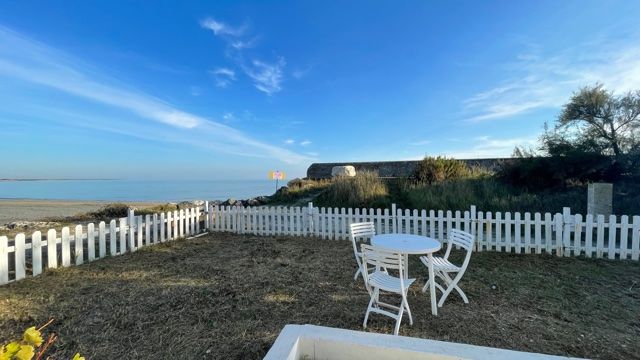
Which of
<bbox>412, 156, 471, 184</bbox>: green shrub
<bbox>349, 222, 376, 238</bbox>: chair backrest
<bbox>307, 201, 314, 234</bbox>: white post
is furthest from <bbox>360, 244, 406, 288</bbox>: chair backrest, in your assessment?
<bbox>412, 156, 471, 184</bbox>: green shrub

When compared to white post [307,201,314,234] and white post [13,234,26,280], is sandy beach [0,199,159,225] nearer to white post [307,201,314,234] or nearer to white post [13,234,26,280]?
white post [13,234,26,280]

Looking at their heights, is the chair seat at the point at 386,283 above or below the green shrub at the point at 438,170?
below

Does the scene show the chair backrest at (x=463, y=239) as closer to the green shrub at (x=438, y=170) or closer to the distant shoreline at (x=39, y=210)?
the green shrub at (x=438, y=170)

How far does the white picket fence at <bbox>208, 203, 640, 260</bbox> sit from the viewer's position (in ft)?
19.8

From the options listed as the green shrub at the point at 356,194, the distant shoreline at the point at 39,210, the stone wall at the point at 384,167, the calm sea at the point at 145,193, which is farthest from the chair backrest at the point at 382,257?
the calm sea at the point at 145,193

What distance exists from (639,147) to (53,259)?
49.6 feet

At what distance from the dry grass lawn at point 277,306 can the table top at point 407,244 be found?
2.39 feet

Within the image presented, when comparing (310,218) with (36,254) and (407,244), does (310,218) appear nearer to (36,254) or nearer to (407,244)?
(407,244)

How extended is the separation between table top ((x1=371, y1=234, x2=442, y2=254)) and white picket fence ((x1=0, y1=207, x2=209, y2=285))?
17.0 feet

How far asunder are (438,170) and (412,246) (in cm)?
1057

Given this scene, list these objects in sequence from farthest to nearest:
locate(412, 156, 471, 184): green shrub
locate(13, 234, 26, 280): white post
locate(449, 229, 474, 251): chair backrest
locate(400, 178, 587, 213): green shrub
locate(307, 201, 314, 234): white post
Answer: locate(412, 156, 471, 184): green shrub → locate(400, 178, 587, 213): green shrub → locate(307, 201, 314, 234): white post → locate(13, 234, 26, 280): white post → locate(449, 229, 474, 251): chair backrest

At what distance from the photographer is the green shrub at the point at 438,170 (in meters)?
13.5

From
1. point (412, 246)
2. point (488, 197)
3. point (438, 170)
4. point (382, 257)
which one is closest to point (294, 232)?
point (412, 246)

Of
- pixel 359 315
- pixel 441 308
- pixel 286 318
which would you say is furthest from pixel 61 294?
pixel 441 308
